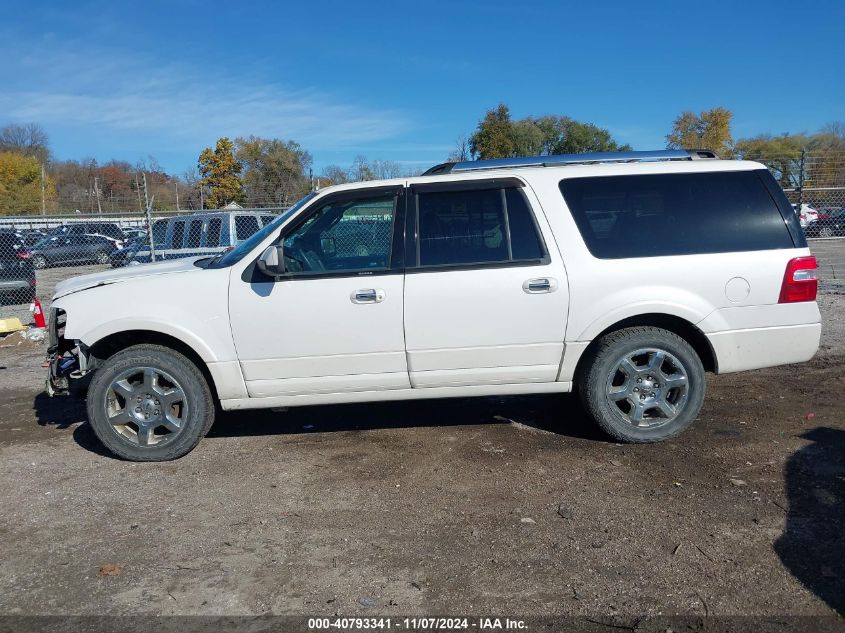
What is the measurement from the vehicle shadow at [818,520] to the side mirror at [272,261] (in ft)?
11.0

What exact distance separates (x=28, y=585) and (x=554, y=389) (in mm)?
3403

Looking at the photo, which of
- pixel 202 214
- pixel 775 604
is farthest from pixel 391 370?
pixel 202 214

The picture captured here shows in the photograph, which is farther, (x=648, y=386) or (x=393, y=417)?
(x=393, y=417)

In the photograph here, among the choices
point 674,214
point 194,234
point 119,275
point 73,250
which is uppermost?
point 194,234

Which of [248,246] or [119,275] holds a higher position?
[248,246]

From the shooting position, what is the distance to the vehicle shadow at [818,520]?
3.09m

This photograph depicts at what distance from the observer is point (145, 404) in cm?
478

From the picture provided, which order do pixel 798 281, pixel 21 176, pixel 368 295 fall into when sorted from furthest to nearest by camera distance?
pixel 21 176, pixel 798 281, pixel 368 295

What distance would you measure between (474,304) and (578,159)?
5.13 feet

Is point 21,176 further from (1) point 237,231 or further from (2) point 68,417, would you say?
(2) point 68,417

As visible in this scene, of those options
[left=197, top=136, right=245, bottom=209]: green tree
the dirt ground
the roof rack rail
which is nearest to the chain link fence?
the roof rack rail

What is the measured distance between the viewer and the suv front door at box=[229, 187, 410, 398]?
4629 mm

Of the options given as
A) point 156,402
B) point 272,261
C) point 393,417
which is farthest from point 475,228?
point 156,402

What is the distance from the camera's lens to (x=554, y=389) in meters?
4.91
